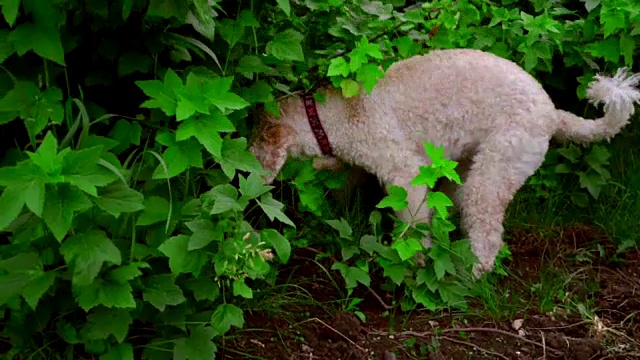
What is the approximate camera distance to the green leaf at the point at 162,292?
7.95 feet

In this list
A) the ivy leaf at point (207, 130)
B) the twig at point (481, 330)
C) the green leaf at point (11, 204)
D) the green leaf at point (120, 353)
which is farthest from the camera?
the twig at point (481, 330)

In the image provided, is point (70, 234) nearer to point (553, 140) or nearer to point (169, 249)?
point (169, 249)

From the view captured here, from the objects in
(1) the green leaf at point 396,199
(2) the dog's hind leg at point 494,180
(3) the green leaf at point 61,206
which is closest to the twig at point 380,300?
(1) the green leaf at point 396,199

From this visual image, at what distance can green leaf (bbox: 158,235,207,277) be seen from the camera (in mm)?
2377

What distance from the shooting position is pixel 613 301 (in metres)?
3.34

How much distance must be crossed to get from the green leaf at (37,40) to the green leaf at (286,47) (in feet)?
2.91

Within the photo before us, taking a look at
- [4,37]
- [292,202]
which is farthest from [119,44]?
[292,202]

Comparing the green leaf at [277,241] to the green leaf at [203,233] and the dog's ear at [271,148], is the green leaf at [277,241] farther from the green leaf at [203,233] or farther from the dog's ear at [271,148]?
the dog's ear at [271,148]

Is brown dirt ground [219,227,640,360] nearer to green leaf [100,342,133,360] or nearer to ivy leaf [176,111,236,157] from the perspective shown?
green leaf [100,342,133,360]

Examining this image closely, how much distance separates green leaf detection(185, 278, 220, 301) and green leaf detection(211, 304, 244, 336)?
49mm

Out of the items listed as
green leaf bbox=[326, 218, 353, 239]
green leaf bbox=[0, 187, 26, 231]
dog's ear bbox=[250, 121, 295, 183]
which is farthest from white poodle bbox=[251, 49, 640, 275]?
green leaf bbox=[0, 187, 26, 231]

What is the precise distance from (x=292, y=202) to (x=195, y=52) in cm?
90

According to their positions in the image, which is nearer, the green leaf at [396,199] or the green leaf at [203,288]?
the green leaf at [203,288]

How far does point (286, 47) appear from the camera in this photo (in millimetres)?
3057
